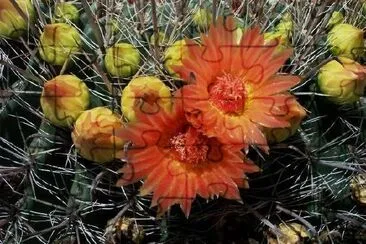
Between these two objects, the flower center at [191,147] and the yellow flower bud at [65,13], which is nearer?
the flower center at [191,147]

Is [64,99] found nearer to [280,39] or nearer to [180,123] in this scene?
[180,123]

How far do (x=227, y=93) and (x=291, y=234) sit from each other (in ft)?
1.06

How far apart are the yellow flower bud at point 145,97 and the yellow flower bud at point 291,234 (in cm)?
33

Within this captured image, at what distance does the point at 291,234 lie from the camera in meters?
1.24

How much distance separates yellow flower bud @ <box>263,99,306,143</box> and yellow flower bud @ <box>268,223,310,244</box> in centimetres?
18

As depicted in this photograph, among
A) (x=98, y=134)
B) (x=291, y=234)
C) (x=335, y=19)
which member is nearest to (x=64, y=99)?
(x=98, y=134)

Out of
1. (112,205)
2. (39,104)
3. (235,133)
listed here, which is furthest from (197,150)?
(39,104)

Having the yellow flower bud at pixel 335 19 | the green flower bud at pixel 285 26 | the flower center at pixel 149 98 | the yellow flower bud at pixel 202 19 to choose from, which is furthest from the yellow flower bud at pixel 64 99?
the yellow flower bud at pixel 335 19

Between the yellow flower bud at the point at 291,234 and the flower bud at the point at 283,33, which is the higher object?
the flower bud at the point at 283,33

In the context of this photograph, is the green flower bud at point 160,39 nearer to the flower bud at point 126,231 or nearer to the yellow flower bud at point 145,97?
the yellow flower bud at point 145,97

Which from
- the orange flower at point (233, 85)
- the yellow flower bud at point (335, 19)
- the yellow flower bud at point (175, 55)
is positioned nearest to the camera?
the orange flower at point (233, 85)

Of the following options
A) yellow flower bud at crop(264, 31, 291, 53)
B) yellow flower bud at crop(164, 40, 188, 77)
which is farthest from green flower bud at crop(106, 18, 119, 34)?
yellow flower bud at crop(264, 31, 291, 53)

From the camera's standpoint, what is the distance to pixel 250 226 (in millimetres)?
1287

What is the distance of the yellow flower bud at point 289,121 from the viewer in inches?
42.2
